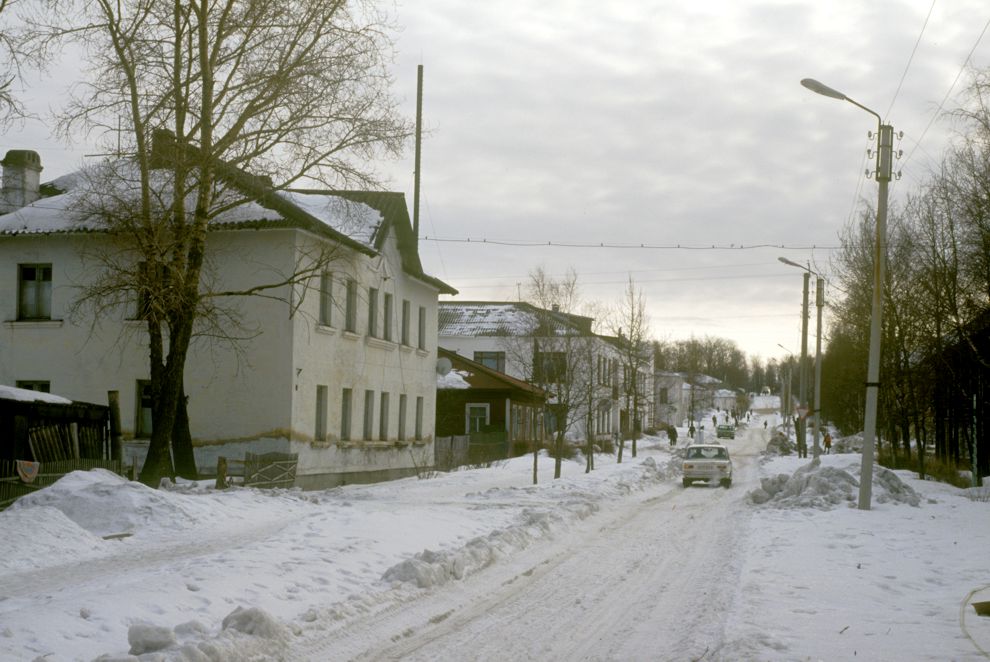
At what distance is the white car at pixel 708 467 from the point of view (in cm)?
3553

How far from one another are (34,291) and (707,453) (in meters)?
23.1

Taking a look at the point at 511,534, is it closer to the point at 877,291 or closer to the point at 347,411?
the point at 877,291

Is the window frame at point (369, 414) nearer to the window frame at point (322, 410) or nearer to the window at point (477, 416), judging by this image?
the window frame at point (322, 410)

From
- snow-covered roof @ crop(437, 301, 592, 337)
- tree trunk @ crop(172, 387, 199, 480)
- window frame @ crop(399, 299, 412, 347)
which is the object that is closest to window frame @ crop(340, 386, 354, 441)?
window frame @ crop(399, 299, 412, 347)

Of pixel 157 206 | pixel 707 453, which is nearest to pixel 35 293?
pixel 157 206

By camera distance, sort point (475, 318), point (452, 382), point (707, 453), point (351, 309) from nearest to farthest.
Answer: point (351, 309)
point (707, 453)
point (452, 382)
point (475, 318)

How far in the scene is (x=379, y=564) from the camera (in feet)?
42.0

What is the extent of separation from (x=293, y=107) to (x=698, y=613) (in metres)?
15.8

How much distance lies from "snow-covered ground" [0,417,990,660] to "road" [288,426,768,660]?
1.5 inches

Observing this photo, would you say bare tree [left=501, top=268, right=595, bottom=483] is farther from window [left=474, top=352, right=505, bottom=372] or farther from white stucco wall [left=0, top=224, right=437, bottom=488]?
window [left=474, top=352, right=505, bottom=372]

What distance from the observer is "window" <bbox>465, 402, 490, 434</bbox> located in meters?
54.3

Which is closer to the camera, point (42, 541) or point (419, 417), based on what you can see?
point (42, 541)

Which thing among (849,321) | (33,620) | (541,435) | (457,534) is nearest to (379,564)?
(457,534)

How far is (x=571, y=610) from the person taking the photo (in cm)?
1056
